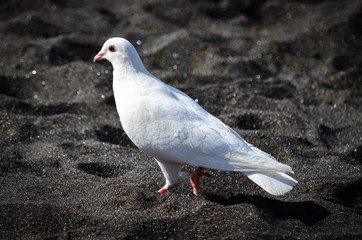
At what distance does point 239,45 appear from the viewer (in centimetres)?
641

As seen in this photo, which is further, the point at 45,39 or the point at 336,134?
the point at 45,39

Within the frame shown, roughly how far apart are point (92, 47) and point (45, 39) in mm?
756

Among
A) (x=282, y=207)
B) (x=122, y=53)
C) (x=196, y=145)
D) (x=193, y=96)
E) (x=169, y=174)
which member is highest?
(x=122, y=53)

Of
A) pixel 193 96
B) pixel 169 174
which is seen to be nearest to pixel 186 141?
pixel 169 174

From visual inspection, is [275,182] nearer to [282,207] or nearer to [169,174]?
[282,207]

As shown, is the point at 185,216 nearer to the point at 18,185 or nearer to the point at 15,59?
the point at 18,185

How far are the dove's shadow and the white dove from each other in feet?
0.67

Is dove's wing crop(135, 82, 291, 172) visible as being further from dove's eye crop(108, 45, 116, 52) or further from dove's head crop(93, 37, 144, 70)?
dove's eye crop(108, 45, 116, 52)

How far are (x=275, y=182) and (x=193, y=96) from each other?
2.19m

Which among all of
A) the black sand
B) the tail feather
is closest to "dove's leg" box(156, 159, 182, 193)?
the black sand

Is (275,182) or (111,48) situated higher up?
(111,48)

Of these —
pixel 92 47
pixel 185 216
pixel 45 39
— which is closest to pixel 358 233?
pixel 185 216

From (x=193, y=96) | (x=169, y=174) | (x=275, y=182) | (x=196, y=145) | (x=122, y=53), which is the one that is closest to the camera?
(x=275, y=182)

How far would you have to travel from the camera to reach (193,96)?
4.80m
